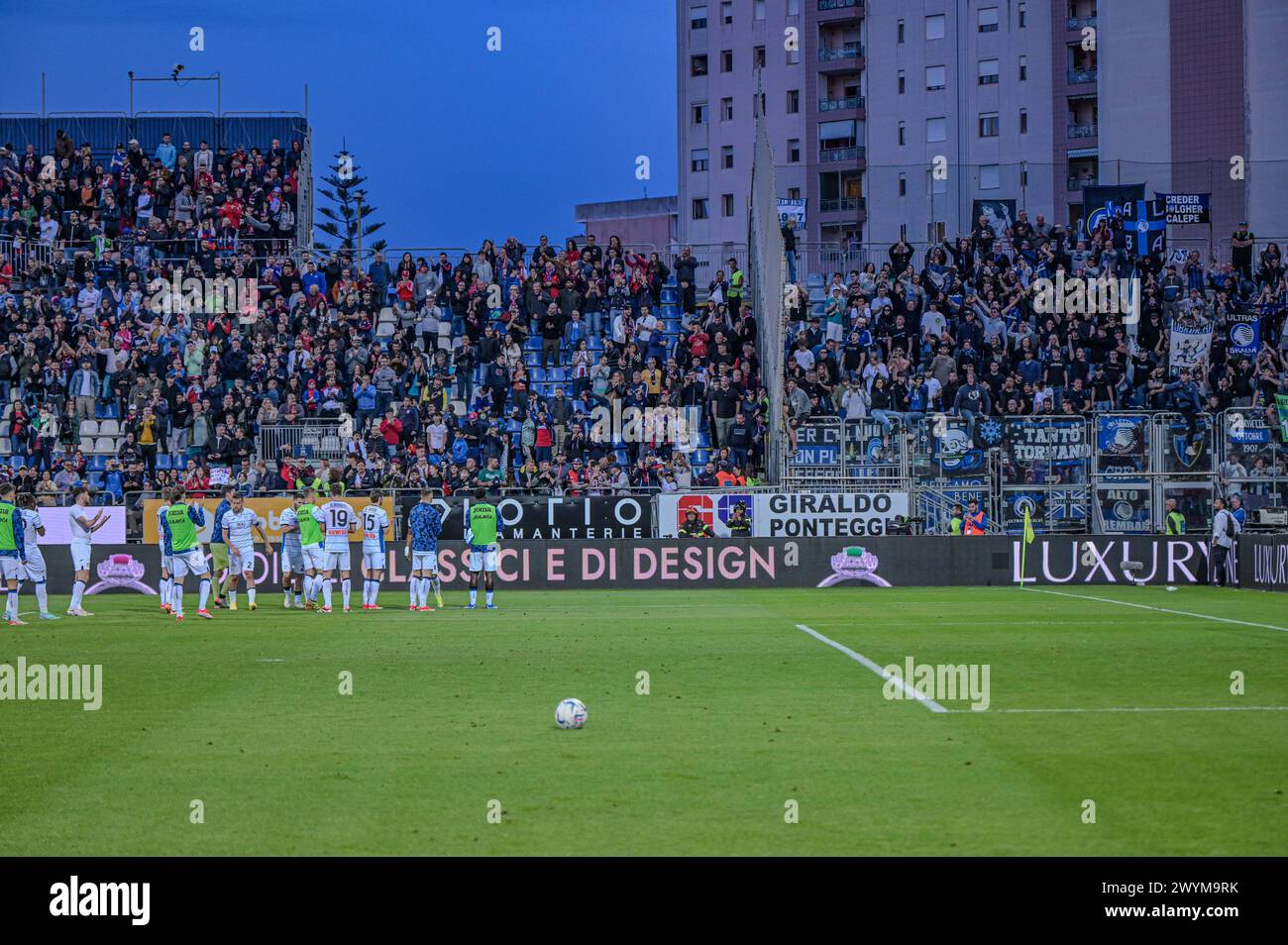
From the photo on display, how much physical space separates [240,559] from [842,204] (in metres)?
58.4

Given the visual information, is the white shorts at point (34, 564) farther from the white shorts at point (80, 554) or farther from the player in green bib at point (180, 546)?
the player in green bib at point (180, 546)

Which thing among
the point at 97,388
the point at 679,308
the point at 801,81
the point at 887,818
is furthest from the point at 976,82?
the point at 887,818

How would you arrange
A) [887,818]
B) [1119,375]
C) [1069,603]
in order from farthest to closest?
[1119,375]
[1069,603]
[887,818]

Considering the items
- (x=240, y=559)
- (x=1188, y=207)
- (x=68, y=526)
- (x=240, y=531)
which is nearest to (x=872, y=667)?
(x=240, y=531)

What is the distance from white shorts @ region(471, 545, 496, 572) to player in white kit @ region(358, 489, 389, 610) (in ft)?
6.30

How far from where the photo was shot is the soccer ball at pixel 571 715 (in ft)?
44.2

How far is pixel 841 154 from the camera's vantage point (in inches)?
3511

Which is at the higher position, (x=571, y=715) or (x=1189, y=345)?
(x=1189, y=345)

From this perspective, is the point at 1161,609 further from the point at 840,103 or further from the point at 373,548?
the point at 840,103

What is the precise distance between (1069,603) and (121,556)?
860 inches

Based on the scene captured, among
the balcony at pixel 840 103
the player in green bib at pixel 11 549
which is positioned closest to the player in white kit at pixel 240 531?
the player in green bib at pixel 11 549

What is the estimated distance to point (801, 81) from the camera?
9069 centimetres

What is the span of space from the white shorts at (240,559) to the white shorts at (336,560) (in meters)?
1.37
